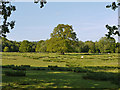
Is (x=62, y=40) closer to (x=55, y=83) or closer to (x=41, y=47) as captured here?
(x=41, y=47)

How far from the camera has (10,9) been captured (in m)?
6.96

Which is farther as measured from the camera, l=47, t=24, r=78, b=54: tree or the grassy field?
l=47, t=24, r=78, b=54: tree

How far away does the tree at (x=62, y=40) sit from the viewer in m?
54.3

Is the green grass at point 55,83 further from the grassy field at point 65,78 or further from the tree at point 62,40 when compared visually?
the tree at point 62,40

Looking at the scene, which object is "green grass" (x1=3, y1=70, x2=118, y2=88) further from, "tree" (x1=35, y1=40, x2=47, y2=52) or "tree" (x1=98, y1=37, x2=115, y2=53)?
"tree" (x1=35, y1=40, x2=47, y2=52)

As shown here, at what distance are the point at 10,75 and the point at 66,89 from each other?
4.84 meters

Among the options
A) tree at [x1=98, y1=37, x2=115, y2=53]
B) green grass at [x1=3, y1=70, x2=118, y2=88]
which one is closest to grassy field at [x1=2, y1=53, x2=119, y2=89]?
green grass at [x1=3, y1=70, x2=118, y2=88]

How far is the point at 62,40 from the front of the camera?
55000mm

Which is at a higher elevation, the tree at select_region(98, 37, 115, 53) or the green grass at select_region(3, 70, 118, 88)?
the tree at select_region(98, 37, 115, 53)


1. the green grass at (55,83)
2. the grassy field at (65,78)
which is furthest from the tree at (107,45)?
the green grass at (55,83)

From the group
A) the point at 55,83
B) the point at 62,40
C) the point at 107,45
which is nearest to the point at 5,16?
the point at 55,83

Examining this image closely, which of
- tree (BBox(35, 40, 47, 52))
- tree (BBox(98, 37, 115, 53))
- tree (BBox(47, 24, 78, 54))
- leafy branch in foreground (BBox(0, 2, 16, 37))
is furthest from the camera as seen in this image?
tree (BBox(35, 40, 47, 52))

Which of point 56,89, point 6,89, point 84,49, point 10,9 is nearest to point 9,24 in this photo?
point 10,9

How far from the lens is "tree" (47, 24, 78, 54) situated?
5431cm
